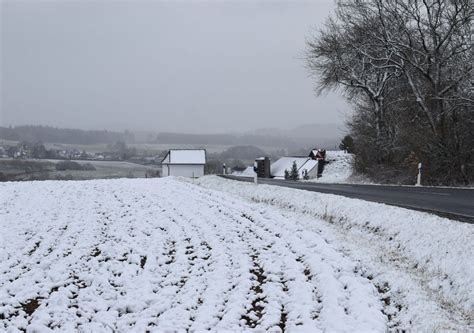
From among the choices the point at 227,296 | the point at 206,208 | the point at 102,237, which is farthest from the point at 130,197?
the point at 227,296

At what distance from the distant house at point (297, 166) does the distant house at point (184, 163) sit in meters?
12.8

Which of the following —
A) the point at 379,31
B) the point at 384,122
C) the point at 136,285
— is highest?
the point at 379,31

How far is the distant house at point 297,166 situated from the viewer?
2085 inches

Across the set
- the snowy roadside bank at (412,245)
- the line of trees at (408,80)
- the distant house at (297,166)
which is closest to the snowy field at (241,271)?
the snowy roadside bank at (412,245)

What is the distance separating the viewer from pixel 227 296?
6348 millimetres

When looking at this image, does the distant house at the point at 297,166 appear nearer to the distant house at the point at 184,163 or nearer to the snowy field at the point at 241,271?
the distant house at the point at 184,163

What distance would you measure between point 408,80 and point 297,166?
33.4 m

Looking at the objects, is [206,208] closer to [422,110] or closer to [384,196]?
[384,196]

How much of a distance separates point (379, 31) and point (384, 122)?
24.2 feet

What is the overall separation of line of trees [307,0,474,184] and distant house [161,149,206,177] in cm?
4146

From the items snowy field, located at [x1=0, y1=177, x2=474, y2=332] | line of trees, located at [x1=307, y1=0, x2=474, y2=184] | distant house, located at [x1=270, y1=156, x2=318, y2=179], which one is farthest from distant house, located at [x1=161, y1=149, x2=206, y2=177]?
snowy field, located at [x1=0, y1=177, x2=474, y2=332]

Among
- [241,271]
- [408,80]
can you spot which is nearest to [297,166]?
[408,80]

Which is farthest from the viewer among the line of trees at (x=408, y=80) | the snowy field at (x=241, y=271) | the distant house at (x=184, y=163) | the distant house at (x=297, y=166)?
the distant house at (x=184, y=163)

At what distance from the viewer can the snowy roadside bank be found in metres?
5.96
